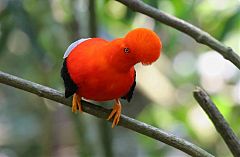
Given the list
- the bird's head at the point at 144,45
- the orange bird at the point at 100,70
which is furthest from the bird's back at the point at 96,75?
the bird's head at the point at 144,45

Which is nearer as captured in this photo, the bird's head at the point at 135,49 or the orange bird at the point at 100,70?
the bird's head at the point at 135,49

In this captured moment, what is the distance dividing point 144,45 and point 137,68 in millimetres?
1859

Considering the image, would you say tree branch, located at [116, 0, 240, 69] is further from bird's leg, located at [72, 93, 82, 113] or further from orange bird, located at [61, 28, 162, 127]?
bird's leg, located at [72, 93, 82, 113]

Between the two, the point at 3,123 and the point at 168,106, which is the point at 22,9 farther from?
the point at 3,123

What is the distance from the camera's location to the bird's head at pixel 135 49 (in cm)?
120

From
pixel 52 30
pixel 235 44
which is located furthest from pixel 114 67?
pixel 235 44

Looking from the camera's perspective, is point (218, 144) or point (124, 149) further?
point (124, 149)

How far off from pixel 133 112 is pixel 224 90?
2.83 feet

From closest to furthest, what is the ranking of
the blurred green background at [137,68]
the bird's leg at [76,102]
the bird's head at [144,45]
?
the bird's head at [144,45]
the bird's leg at [76,102]
the blurred green background at [137,68]

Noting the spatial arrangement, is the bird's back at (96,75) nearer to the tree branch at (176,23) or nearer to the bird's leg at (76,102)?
the bird's leg at (76,102)

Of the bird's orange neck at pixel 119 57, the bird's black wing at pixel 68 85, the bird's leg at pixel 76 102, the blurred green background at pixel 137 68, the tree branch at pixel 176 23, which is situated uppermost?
the tree branch at pixel 176 23

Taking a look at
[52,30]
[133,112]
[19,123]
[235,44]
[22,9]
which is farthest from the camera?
[133,112]

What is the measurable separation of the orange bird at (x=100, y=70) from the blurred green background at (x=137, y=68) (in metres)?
0.55

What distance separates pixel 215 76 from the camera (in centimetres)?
322
